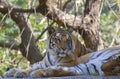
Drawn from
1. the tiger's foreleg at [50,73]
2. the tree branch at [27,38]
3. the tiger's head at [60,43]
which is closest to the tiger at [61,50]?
the tiger's head at [60,43]

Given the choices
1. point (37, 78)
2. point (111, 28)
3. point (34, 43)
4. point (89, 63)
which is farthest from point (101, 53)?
point (111, 28)

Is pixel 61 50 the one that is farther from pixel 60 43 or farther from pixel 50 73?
pixel 50 73

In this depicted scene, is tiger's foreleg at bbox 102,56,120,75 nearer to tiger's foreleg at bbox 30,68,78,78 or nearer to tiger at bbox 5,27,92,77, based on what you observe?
tiger's foreleg at bbox 30,68,78,78

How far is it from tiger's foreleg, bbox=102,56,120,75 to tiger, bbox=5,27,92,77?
571 millimetres

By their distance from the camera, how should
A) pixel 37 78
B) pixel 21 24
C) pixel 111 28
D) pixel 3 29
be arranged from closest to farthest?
pixel 37 78 → pixel 21 24 → pixel 3 29 → pixel 111 28

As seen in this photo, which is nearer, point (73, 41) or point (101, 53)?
point (101, 53)

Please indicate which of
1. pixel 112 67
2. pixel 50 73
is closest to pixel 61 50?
pixel 50 73

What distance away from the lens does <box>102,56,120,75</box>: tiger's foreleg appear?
3.39 metres

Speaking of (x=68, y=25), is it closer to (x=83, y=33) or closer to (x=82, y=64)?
(x=83, y=33)

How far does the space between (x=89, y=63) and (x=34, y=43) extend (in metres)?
3.12

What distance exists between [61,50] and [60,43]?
0.09 meters

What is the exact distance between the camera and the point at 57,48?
4184 mm

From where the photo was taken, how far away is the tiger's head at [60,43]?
416 centimetres

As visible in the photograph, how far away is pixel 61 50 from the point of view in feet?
13.6
